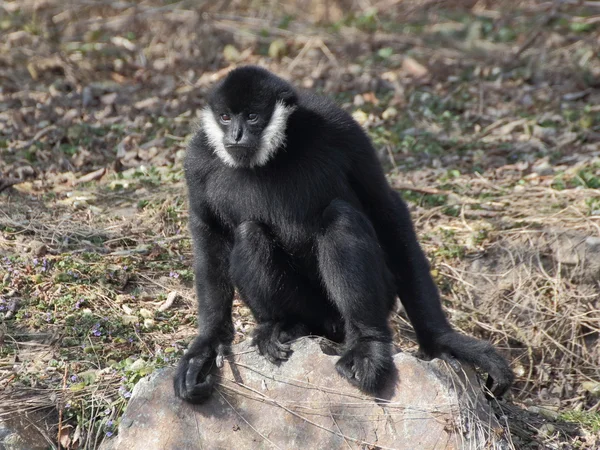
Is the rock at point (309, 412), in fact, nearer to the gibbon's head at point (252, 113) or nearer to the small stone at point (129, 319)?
the small stone at point (129, 319)

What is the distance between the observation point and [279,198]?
5234 millimetres

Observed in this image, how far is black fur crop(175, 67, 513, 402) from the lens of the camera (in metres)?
4.84

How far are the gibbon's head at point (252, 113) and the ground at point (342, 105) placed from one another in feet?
5.29

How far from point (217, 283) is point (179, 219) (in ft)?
7.73

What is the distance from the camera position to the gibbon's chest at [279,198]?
5.16 meters

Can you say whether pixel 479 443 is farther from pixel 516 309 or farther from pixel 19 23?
pixel 19 23

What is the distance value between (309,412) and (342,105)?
5.85 m

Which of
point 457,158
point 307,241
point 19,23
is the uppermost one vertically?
point 307,241

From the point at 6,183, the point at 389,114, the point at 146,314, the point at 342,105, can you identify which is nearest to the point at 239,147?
the point at 146,314

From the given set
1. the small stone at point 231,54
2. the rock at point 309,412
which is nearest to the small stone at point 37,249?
the rock at point 309,412

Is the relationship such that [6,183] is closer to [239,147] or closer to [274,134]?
[239,147]

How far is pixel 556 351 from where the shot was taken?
22.1 feet

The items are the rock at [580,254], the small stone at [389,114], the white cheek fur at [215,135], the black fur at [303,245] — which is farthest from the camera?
the small stone at [389,114]

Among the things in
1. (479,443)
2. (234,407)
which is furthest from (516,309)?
(234,407)
